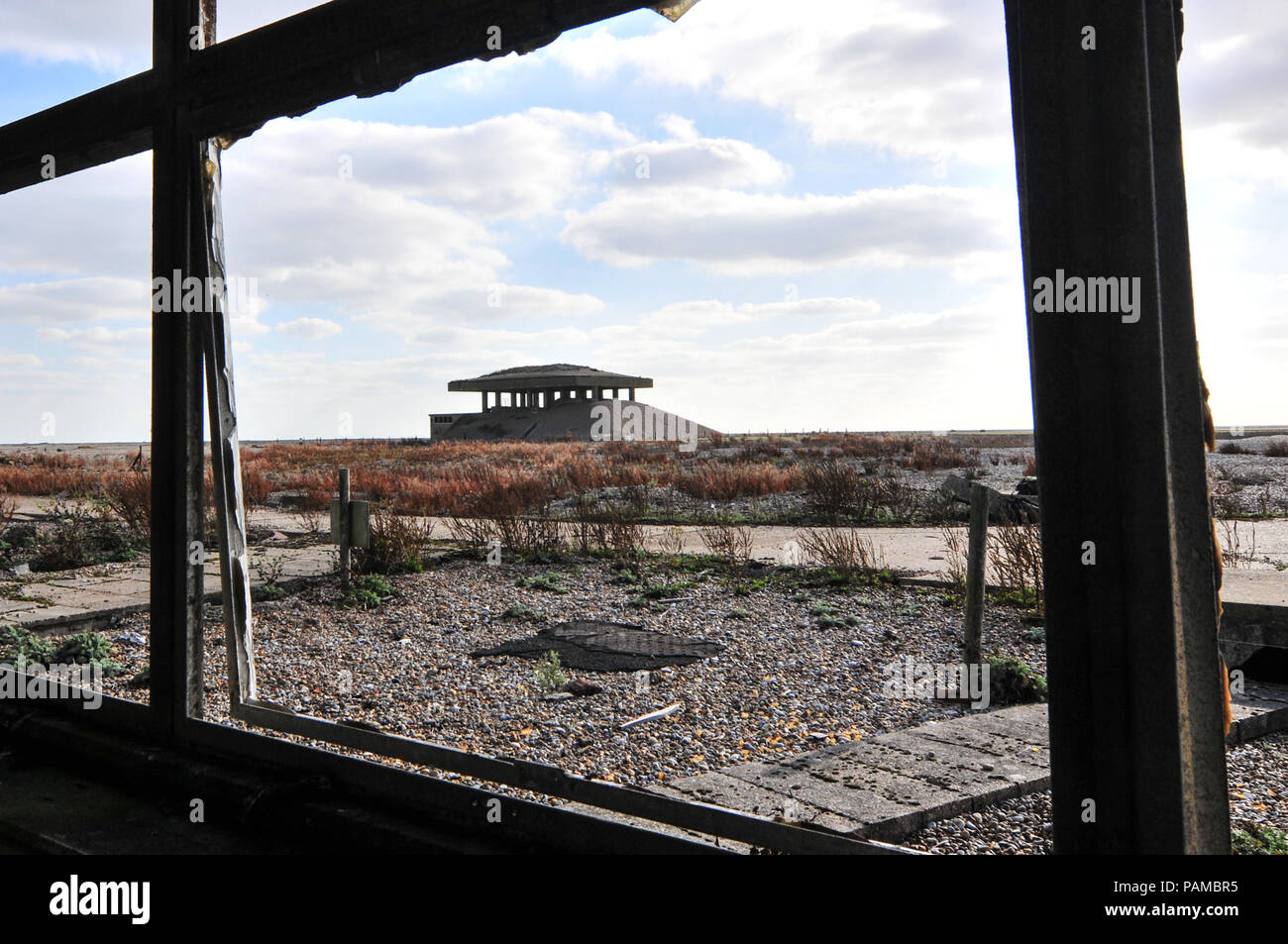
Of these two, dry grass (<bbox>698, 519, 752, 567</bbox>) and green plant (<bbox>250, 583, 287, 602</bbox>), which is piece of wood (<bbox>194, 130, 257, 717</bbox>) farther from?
dry grass (<bbox>698, 519, 752, 567</bbox>)

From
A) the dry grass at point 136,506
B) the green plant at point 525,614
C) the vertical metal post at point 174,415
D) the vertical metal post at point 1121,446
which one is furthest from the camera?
the dry grass at point 136,506

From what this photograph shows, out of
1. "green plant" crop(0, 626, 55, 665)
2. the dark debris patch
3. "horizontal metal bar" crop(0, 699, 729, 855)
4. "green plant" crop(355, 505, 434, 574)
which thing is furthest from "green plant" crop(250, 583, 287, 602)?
"horizontal metal bar" crop(0, 699, 729, 855)

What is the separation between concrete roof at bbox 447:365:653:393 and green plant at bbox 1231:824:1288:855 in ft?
161

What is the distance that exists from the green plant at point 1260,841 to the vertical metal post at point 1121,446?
1.51 metres

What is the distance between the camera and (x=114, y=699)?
336 centimetres

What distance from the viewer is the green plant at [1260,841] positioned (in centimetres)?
285

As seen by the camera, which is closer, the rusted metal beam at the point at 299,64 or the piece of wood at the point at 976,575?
the rusted metal beam at the point at 299,64

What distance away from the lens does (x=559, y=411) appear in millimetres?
49781

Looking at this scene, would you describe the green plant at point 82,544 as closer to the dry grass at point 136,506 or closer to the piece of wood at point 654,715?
the dry grass at point 136,506

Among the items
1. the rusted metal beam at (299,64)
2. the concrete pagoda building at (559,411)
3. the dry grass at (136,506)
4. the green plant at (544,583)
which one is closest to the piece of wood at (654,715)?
the rusted metal beam at (299,64)

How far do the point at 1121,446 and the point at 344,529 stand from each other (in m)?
6.40

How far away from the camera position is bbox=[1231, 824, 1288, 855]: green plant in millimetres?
2846

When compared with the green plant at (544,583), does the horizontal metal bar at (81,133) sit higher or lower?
higher
